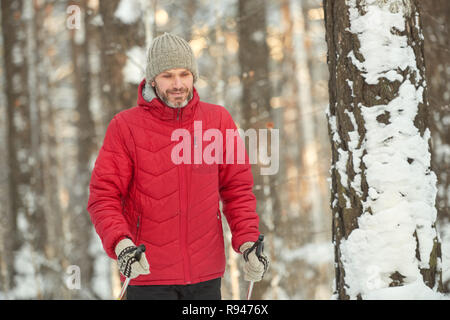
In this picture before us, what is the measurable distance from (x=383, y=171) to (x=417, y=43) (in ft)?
2.42

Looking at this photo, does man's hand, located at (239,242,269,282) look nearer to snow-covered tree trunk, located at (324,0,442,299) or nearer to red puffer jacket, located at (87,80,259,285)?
red puffer jacket, located at (87,80,259,285)

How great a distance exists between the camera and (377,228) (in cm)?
241

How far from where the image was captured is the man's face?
2473 millimetres

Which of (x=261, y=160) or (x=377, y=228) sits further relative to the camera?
(x=261, y=160)

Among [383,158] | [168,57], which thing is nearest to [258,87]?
[168,57]

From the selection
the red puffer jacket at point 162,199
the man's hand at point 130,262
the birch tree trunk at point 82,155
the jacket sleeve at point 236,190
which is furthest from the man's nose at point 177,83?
the birch tree trunk at point 82,155

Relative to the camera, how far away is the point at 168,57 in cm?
251

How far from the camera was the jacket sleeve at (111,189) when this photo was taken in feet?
7.47

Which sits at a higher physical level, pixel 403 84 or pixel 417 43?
pixel 417 43

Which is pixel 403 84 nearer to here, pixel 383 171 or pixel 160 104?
pixel 383 171

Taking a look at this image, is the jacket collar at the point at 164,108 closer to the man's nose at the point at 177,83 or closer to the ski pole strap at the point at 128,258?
the man's nose at the point at 177,83

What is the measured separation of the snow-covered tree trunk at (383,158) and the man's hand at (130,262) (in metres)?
1.07

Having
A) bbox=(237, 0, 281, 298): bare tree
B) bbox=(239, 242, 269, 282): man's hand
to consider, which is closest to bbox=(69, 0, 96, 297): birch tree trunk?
bbox=(237, 0, 281, 298): bare tree

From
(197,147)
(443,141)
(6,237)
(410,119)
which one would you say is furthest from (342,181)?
(6,237)
